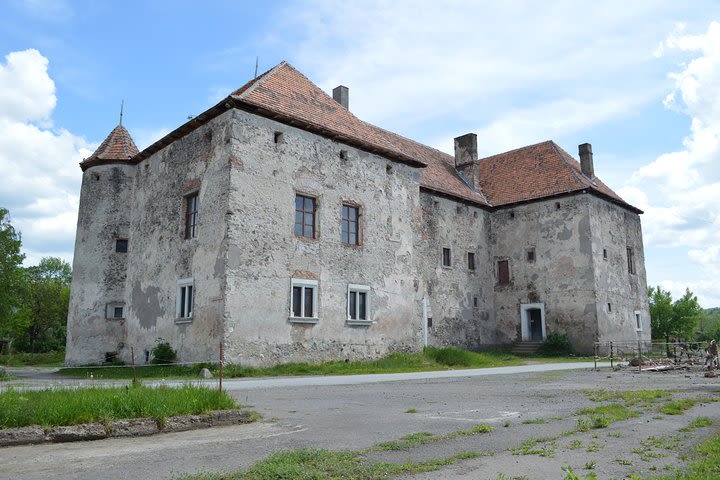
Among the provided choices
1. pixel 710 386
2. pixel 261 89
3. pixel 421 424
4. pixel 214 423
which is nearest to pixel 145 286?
pixel 261 89

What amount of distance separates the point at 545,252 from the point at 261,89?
18.8 m

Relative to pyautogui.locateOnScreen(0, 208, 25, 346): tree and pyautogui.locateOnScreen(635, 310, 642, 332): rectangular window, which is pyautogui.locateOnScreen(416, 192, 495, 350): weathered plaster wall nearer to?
pyautogui.locateOnScreen(635, 310, 642, 332): rectangular window

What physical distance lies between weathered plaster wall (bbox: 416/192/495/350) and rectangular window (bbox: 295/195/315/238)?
6933mm

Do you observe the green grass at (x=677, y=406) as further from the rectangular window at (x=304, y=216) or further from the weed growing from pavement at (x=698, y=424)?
the rectangular window at (x=304, y=216)

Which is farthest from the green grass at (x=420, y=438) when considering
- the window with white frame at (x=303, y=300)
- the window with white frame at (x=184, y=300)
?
the window with white frame at (x=184, y=300)

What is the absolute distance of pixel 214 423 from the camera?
7770mm

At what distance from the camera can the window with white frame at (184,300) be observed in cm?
1959

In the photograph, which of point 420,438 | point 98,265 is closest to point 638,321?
point 98,265

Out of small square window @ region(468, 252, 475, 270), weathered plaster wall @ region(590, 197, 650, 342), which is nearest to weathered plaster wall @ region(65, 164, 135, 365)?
small square window @ region(468, 252, 475, 270)

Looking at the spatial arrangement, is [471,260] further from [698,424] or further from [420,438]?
[420,438]

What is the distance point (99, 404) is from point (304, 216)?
14104 millimetres

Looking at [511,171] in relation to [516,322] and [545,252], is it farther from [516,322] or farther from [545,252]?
[516,322]

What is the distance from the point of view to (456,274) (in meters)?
30.4

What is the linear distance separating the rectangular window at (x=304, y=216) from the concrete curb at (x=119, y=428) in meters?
13.0
